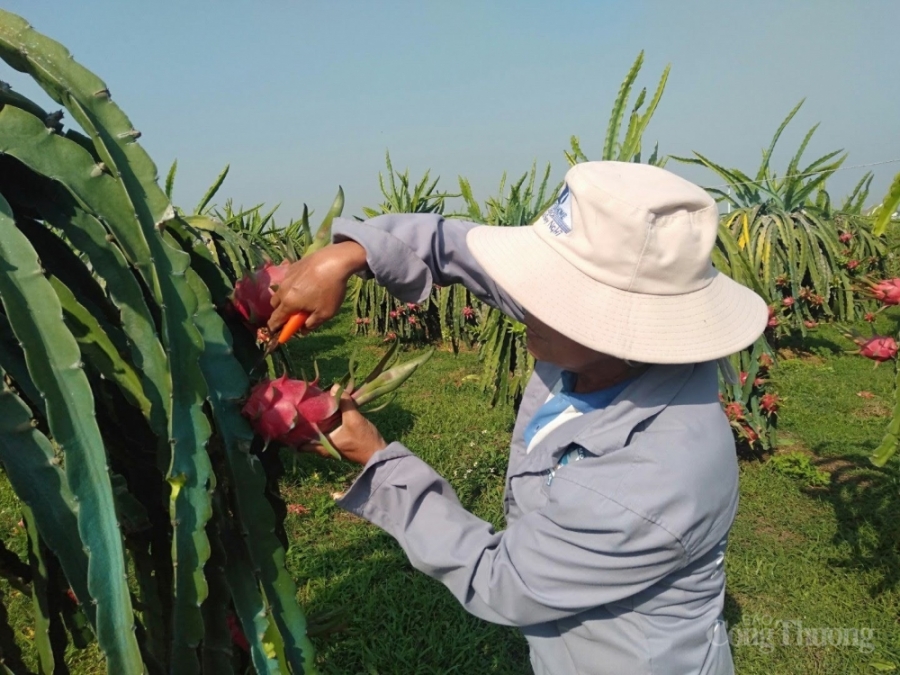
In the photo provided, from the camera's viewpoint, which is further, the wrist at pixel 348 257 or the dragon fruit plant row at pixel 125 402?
the wrist at pixel 348 257

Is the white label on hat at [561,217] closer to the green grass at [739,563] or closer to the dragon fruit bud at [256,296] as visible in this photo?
the dragon fruit bud at [256,296]

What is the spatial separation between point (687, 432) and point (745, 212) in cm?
694

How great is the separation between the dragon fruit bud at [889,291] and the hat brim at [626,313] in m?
1.73

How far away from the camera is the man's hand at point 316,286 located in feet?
3.43

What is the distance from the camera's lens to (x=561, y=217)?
1147mm

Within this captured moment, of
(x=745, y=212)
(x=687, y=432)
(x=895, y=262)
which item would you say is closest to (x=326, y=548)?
(x=687, y=432)

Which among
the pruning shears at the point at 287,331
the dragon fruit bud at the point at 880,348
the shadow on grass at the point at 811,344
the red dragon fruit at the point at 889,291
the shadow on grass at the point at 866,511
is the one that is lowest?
the shadow on grass at the point at 811,344

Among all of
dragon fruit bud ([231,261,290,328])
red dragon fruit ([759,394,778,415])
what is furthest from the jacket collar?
red dragon fruit ([759,394,778,415])

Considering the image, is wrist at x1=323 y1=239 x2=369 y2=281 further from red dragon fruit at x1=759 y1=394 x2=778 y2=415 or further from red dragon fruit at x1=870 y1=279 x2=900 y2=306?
red dragon fruit at x1=759 y1=394 x2=778 y2=415

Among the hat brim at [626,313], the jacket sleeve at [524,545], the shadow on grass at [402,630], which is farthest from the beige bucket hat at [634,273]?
the shadow on grass at [402,630]

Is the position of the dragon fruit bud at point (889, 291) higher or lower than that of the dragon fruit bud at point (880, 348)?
higher

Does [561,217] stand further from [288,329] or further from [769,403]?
[769,403]

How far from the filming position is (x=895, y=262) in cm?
745

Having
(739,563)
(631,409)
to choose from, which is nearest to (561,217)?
(631,409)
